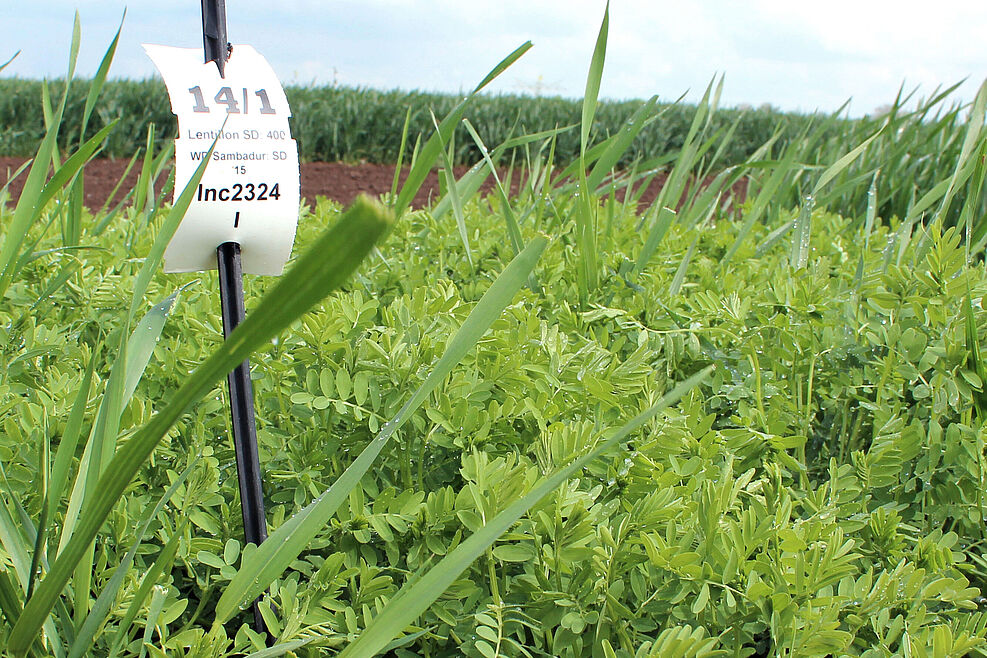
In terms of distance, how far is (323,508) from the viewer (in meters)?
0.71

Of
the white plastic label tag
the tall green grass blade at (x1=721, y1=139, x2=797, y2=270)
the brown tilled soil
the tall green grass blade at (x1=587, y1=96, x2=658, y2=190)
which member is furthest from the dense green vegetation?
the brown tilled soil

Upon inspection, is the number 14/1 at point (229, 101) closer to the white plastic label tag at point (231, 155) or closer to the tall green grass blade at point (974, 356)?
the white plastic label tag at point (231, 155)

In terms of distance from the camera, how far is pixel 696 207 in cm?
245

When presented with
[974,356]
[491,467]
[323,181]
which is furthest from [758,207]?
[323,181]

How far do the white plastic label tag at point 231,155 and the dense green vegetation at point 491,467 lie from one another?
10 centimetres

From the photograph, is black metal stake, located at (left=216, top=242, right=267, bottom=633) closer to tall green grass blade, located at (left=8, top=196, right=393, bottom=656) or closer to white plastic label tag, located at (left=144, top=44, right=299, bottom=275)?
white plastic label tag, located at (left=144, top=44, right=299, bottom=275)

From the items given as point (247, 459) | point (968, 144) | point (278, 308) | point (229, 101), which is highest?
point (968, 144)

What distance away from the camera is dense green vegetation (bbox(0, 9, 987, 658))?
0.71 meters

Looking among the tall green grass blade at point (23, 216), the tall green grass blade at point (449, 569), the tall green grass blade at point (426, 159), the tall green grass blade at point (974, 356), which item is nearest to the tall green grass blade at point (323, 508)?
the tall green grass blade at point (449, 569)

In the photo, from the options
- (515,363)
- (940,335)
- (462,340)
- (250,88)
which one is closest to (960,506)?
(940,335)

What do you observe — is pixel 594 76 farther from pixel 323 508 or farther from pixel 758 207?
pixel 323 508

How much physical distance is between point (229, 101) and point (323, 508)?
0.47 m

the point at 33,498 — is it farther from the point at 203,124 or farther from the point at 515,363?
the point at 515,363

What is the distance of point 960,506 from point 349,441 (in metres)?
0.88
